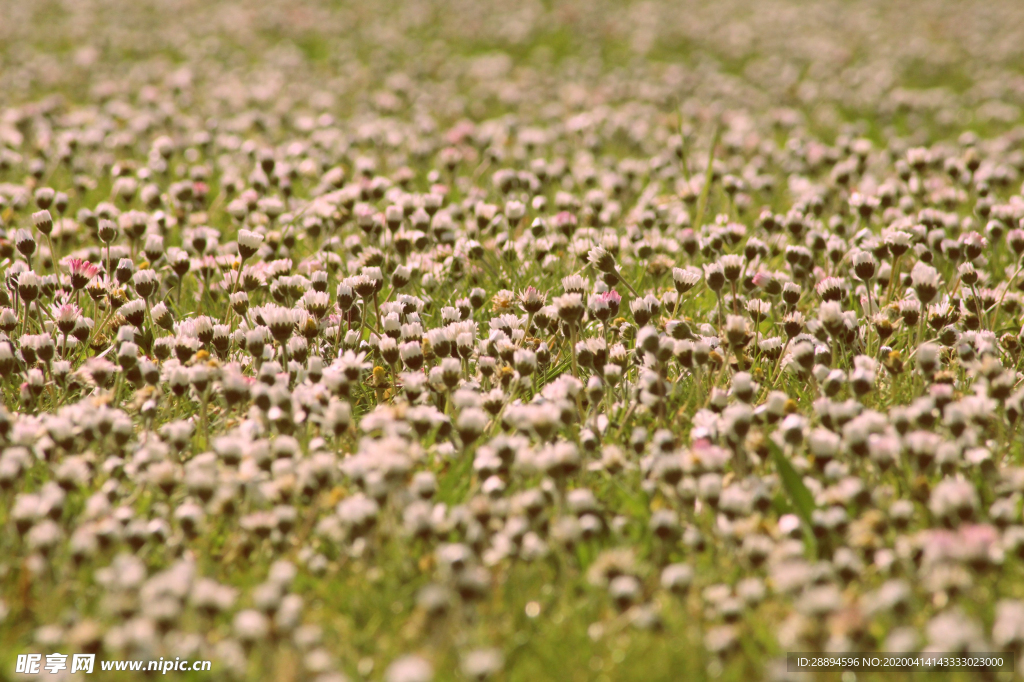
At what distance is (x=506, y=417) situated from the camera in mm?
3566

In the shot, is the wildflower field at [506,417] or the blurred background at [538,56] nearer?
the wildflower field at [506,417]

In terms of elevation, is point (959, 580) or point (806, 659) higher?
point (959, 580)

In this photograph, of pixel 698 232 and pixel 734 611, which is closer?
pixel 734 611

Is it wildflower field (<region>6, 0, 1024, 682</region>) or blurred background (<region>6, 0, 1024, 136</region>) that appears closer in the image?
wildflower field (<region>6, 0, 1024, 682</region>)

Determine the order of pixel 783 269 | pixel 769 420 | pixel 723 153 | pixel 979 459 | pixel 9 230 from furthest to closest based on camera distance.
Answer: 1. pixel 723 153
2. pixel 9 230
3. pixel 783 269
4. pixel 769 420
5. pixel 979 459

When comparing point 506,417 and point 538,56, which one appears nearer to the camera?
point 506,417

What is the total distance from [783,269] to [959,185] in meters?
2.08

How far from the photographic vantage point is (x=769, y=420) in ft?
11.9

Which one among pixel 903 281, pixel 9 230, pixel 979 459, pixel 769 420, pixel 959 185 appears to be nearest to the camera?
pixel 979 459

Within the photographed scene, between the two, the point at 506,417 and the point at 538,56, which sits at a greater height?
the point at 506,417

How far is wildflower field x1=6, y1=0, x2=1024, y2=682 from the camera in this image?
2.64 meters

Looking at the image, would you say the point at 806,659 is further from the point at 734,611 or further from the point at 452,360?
the point at 452,360

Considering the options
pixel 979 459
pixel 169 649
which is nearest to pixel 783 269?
pixel 979 459

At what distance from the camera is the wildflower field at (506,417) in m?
2.64
